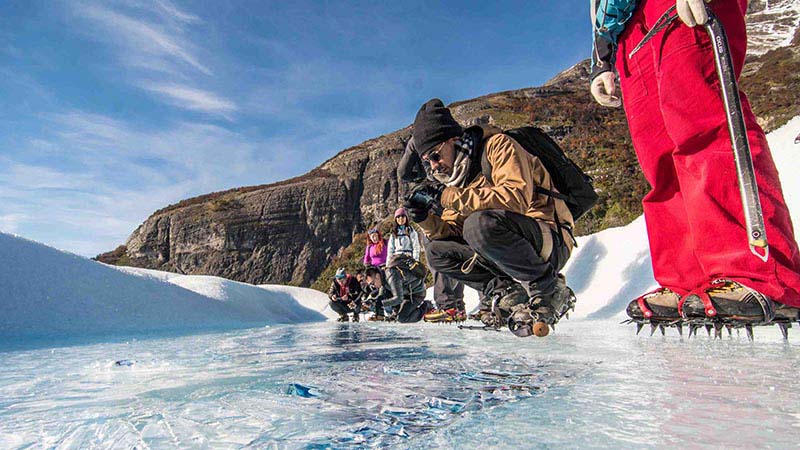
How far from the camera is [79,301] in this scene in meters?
5.76

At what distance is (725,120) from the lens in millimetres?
1535

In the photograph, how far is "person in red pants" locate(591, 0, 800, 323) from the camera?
1432 mm

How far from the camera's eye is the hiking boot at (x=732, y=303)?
4.58ft

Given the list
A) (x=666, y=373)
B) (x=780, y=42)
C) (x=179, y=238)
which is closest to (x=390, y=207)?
(x=179, y=238)

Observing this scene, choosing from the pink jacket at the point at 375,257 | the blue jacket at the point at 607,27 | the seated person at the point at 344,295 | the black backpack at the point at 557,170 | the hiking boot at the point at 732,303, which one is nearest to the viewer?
the hiking boot at the point at 732,303

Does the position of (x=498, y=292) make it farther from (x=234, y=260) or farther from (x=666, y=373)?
(x=234, y=260)

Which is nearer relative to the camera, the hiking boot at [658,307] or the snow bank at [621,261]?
the hiking boot at [658,307]

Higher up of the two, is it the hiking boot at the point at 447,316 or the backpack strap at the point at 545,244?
the backpack strap at the point at 545,244

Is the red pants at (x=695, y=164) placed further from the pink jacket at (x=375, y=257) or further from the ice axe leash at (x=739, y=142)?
the pink jacket at (x=375, y=257)

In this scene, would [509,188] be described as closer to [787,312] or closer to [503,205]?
[503,205]

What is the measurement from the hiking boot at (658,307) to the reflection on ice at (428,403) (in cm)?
13

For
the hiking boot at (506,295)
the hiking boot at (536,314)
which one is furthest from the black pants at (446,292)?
the hiking boot at (536,314)

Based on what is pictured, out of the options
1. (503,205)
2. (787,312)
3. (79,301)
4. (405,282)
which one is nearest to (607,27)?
(503,205)

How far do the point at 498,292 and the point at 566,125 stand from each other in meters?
19.7
